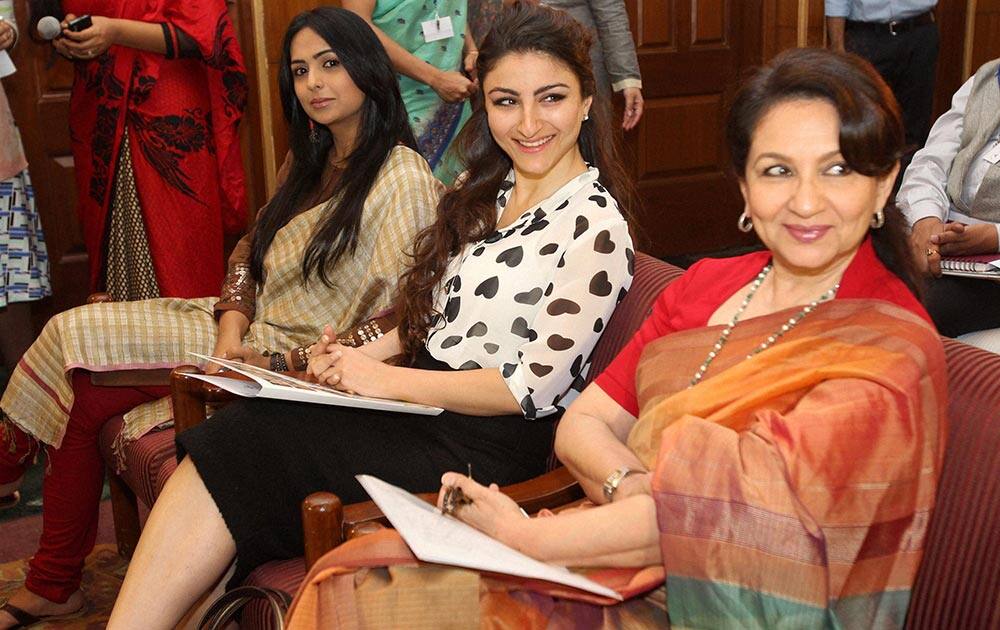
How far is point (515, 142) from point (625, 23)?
1925mm

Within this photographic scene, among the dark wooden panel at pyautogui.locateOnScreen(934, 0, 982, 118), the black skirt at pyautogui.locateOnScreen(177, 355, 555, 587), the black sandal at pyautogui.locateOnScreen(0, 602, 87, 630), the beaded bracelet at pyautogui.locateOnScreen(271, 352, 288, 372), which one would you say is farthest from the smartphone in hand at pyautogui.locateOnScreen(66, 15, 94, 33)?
the dark wooden panel at pyautogui.locateOnScreen(934, 0, 982, 118)

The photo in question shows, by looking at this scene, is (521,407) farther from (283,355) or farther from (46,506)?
(46,506)

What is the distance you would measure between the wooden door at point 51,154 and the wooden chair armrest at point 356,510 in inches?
111

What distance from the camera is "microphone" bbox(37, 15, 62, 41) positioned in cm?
307

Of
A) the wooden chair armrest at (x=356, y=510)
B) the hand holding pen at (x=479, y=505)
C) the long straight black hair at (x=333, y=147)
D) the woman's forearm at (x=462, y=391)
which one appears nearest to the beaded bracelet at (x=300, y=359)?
the long straight black hair at (x=333, y=147)

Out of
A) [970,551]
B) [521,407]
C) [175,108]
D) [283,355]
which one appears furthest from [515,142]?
[175,108]

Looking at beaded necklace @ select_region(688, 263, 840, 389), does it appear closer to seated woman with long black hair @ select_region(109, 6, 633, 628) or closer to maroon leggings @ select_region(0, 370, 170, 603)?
seated woman with long black hair @ select_region(109, 6, 633, 628)

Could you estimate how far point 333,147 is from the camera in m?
2.48

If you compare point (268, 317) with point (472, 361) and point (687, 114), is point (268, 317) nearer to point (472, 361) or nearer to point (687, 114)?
point (472, 361)

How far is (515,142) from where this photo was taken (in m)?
1.96

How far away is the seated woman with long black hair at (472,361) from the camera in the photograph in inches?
68.2

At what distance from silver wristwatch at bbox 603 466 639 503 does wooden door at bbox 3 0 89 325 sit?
120 inches

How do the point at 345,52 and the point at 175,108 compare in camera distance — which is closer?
the point at 345,52

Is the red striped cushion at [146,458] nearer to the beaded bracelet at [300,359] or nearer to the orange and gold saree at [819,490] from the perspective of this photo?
the beaded bracelet at [300,359]
